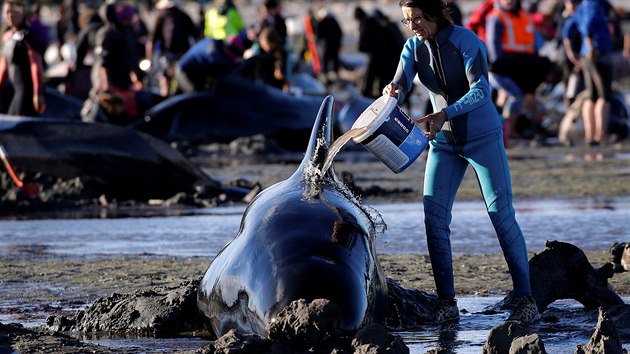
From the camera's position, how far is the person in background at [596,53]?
20750 millimetres

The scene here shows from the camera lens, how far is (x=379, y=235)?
40.2 ft

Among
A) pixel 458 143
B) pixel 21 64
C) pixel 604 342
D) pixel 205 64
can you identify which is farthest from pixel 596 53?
pixel 604 342

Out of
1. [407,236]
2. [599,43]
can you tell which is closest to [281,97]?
[599,43]

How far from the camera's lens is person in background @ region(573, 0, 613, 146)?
20750 millimetres

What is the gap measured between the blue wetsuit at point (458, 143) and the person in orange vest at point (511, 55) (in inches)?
512

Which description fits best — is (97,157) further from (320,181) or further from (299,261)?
(299,261)

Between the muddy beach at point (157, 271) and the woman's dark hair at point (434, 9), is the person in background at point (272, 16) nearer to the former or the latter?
the muddy beach at point (157, 271)

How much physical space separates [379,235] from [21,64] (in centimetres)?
656

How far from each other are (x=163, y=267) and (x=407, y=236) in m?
2.51

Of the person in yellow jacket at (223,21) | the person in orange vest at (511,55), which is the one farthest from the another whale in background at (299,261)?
the person in yellow jacket at (223,21)

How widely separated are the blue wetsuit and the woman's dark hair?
1.7 inches

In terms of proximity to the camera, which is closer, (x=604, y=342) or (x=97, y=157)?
(x=604, y=342)

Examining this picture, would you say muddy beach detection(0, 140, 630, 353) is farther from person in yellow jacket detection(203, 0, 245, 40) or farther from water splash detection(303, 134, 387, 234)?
person in yellow jacket detection(203, 0, 245, 40)

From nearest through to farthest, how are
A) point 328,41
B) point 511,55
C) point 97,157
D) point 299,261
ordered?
point 299,261 < point 97,157 < point 511,55 < point 328,41
